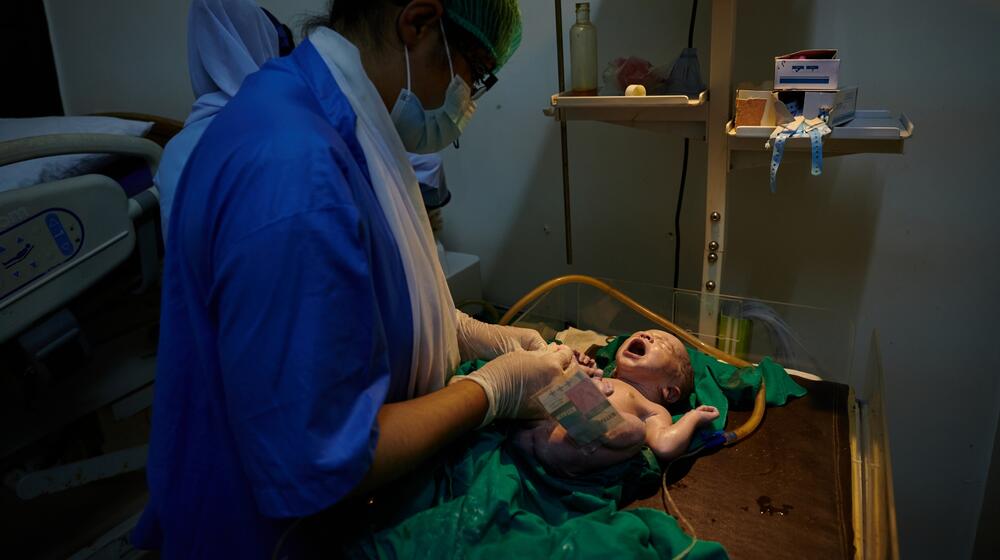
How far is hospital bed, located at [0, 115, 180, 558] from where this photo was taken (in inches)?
54.9

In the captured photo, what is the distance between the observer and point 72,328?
154 cm

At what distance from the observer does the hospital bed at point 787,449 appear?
3.88ft

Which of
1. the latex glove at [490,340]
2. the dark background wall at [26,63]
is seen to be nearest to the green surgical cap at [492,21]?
the latex glove at [490,340]

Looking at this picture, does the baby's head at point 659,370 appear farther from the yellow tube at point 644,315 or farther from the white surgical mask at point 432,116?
the white surgical mask at point 432,116

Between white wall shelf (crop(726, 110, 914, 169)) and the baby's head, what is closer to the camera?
white wall shelf (crop(726, 110, 914, 169))

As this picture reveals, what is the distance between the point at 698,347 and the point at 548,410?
2.46 feet

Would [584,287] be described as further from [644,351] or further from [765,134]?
[765,134]

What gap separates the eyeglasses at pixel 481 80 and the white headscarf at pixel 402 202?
22 centimetres

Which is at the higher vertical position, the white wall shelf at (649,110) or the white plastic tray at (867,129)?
the white wall shelf at (649,110)

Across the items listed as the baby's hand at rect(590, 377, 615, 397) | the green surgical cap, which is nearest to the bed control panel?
the green surgical cap

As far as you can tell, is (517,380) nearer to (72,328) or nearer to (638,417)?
(638,417)

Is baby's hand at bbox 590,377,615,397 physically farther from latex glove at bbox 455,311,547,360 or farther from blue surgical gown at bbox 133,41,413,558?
blue surgical gown at bbox 133,41,413,558

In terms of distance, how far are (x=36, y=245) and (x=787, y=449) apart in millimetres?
1681

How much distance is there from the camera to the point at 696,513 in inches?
49.2
